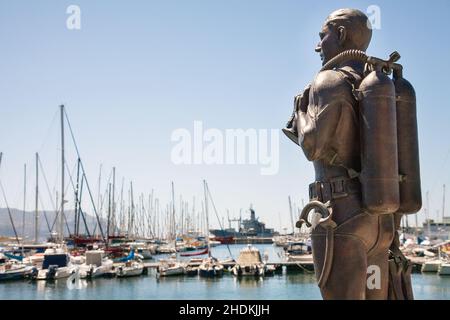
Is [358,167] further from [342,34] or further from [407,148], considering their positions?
[342,34]

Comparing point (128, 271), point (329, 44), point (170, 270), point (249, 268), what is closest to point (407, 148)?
point (329, 44)

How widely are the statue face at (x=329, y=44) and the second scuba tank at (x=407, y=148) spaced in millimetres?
734

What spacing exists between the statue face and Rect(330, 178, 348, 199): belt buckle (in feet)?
5.12

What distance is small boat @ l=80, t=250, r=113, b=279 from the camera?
1919 inches

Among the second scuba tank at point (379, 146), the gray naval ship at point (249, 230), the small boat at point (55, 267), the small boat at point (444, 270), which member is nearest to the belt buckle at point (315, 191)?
the second scuba tank at point (379, 146)

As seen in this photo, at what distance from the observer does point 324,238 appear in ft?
20.2

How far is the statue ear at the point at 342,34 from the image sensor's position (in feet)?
21.7

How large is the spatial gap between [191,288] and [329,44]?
37.5m

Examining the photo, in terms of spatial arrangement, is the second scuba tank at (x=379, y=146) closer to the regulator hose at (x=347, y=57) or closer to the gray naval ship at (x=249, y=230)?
the regulator hose at (x=347, y=57)

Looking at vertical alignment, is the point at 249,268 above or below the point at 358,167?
below

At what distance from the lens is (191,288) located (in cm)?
4234

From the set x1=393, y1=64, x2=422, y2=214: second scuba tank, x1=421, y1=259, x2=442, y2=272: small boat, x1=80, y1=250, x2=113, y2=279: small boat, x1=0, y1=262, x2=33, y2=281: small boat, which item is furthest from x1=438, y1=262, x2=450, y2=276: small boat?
x1=393, y1=64, x2=422, y2=214: second scuba tank
